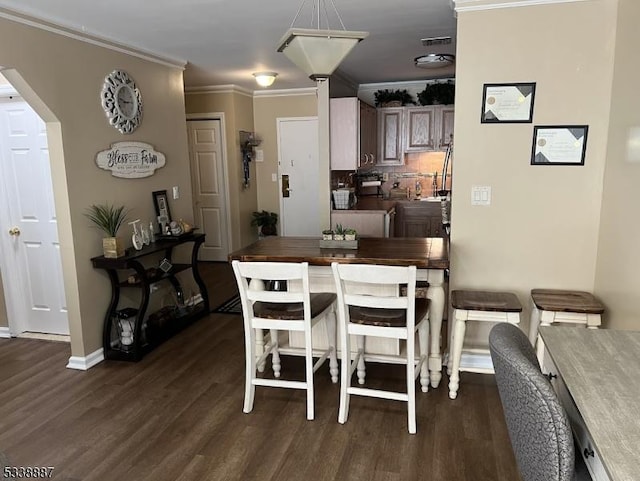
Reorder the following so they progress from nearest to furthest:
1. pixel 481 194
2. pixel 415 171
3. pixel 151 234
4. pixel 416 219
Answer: pixel 481 194 < pixel 151 234 < pixel 416 219 < pixel 415 171

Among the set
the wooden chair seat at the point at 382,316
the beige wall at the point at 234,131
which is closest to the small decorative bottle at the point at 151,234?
the wooden chair seat at the point at 382,316

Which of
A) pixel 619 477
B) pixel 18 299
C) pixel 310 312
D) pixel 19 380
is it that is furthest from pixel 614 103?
A: pixel 18 299

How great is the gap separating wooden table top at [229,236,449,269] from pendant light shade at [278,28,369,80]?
1.07m

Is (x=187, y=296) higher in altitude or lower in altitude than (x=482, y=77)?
lower

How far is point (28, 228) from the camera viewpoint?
404 cm

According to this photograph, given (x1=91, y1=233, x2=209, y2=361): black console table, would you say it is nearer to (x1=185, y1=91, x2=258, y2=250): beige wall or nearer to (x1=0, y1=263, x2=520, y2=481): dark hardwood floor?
(x1=0, y1=263, x2=520, y2=481): dark hardwood floor

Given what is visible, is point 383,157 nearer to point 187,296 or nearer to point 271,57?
point 271,57

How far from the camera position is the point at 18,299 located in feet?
13.8

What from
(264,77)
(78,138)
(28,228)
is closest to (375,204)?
(264,77)

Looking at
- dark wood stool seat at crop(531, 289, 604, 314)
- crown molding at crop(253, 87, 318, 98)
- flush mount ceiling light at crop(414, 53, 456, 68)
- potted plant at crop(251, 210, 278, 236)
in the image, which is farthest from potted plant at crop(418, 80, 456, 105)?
dark wood stool seat at crop(531, 289, 604, 314)

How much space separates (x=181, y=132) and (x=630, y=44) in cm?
373

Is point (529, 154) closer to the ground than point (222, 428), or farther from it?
farther from it

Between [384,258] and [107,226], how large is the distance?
2166 mm

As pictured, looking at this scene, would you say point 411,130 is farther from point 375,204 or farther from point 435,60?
point 435,60
